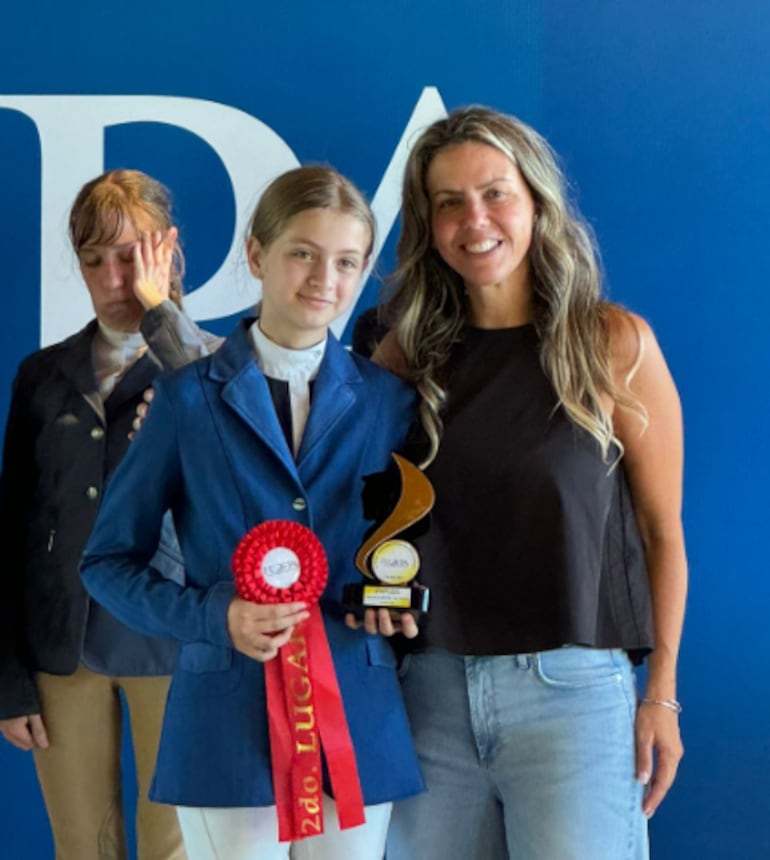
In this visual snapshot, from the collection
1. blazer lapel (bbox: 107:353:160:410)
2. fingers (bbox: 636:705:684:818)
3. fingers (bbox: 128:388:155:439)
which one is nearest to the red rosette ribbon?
fingers (bbox: 636:705:684:818)

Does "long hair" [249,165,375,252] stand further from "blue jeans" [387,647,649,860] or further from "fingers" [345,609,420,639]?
"blue jeans" [387,647,649,860]

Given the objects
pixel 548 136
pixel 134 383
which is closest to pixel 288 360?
pixel 134 383

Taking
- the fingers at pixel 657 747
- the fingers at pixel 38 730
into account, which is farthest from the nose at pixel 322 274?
the fingers at pixel 38 730

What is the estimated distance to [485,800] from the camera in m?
1.65

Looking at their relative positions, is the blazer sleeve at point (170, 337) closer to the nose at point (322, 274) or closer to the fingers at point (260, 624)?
the nose at point (322, 274)

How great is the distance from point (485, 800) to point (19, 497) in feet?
3.40

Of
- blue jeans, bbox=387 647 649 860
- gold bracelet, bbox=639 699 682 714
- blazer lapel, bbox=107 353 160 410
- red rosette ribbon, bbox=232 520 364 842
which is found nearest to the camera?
red rosette ribbon, bbox=232 520 364 842

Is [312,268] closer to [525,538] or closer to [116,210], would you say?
[525,538]

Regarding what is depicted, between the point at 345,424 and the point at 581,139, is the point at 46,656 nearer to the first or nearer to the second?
the point at 345,424

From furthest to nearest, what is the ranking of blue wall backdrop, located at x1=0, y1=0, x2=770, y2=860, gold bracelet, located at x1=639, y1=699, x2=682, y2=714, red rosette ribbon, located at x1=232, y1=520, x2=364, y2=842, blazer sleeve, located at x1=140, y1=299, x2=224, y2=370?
blue wall backdrop, located at x1=0, y1=0, x2=770, y2=860, blazer sleeve, located at x1=140, y1=299, x2=224, y2=370, gold bracelet, located at x1=639, y1=699, x2=682, y2=714, red rosette ribbon, located at x1=232, y1=520, x2=364, y2=842

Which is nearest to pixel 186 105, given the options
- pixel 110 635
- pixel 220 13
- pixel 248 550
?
pixel 220 13

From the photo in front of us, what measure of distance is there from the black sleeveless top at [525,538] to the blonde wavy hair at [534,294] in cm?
3

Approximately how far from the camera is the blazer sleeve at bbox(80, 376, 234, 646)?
1543mm

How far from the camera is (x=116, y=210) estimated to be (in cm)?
218
